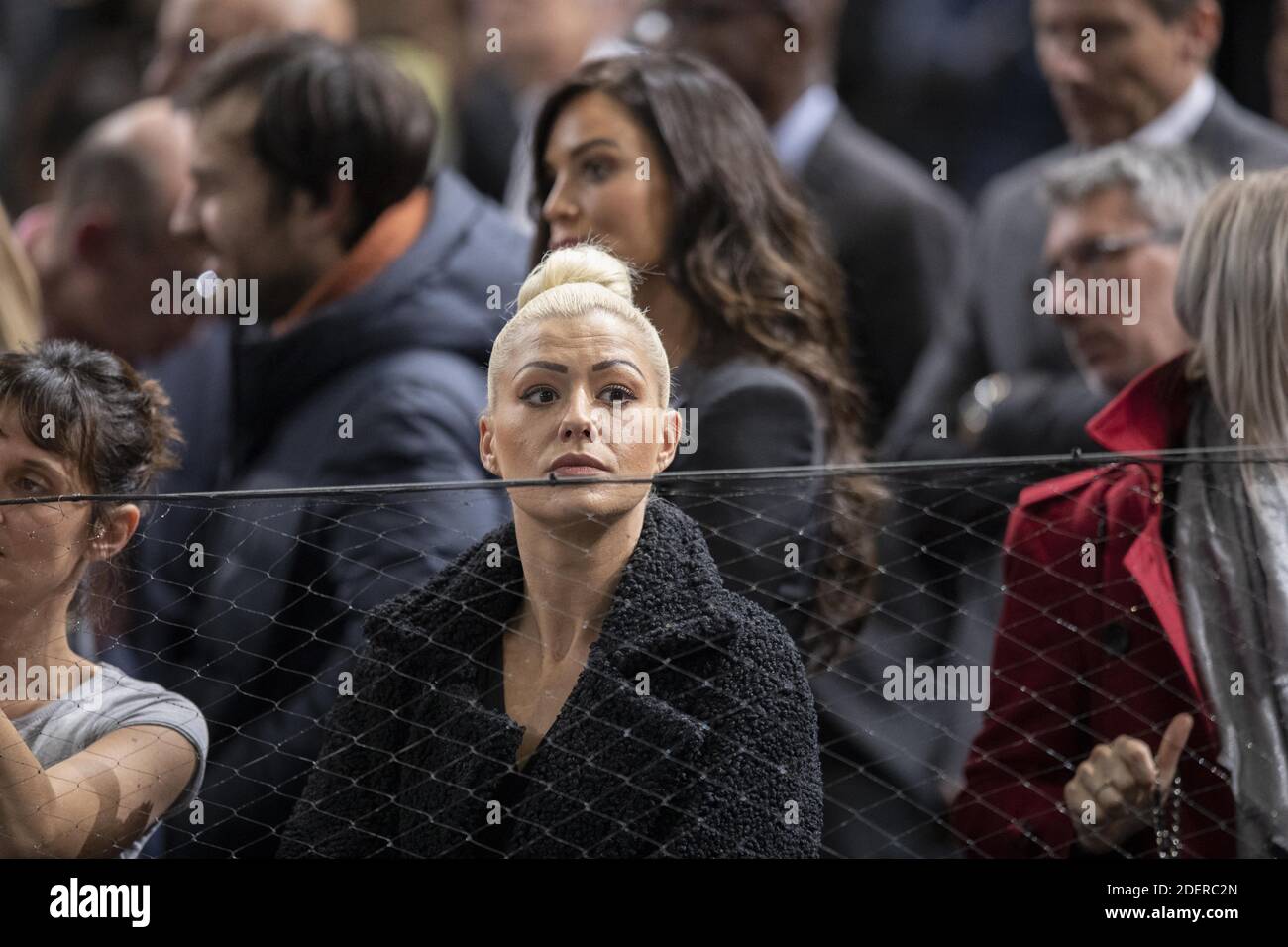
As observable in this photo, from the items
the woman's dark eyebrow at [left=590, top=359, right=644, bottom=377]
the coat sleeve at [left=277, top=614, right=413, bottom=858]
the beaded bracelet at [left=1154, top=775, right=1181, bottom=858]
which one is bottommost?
the beaded bracelet at [left=1154, top=775, right=1181, bottom=858]

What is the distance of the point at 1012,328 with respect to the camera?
3.68 metres

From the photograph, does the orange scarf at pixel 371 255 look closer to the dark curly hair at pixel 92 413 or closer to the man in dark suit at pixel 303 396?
the man in dark suit at pixel 303 396

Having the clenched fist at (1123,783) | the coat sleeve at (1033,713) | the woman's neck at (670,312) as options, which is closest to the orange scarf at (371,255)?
the woman's neck at (670,312)

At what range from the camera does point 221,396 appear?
3760 mm

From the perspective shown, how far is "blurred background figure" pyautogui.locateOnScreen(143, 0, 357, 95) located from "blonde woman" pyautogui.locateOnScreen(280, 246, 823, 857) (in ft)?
5.55

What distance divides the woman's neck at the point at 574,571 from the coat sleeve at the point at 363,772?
185mm

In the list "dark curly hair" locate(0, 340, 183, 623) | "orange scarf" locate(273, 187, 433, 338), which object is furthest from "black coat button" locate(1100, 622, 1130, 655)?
"orange scarf" locate(273, 187, 433, 338)

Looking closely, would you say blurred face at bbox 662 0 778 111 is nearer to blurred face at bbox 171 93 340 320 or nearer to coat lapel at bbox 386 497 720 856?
blurred face at bbox 171 93 340 320

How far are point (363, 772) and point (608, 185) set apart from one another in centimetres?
105

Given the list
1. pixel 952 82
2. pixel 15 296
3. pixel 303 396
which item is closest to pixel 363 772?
pixel 303 396

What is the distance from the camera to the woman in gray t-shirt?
2.55 metres

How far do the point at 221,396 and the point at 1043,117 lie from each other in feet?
5.30
